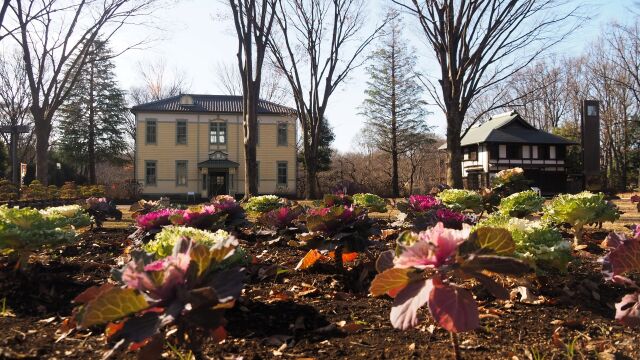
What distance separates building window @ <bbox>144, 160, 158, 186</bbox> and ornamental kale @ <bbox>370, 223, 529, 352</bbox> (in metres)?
31.5

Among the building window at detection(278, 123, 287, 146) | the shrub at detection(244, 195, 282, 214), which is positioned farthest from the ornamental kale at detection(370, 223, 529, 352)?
the building window at detection(278, 123, 287, 146)

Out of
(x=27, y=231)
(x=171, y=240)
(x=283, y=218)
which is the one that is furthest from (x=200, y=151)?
(x=171, y=240)

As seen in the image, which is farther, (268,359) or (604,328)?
(604,328)

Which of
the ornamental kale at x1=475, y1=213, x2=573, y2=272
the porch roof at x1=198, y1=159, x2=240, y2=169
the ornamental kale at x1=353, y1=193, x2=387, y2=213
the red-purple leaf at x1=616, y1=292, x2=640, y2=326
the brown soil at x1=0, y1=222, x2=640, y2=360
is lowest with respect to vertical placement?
the brown soil at x1=0, y1=222, x2=640, y2=360

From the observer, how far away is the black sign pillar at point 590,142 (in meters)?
28.6

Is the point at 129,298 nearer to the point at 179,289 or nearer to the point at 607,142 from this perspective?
the point at 179,289

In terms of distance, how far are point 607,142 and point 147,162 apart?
1438 inches

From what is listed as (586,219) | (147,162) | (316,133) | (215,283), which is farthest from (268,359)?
(147,162)

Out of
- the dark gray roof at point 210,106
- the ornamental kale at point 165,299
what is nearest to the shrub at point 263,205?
the ornamental kale at point 165,299

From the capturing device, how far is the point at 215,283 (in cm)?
146

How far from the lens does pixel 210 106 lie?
105ft

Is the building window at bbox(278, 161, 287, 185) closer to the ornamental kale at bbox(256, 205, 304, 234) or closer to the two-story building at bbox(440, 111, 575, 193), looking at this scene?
the two-story building at bbox(440, 111, 575, 193)

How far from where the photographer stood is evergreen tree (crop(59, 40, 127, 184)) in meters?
34.6

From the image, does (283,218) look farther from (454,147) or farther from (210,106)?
(210,106)
